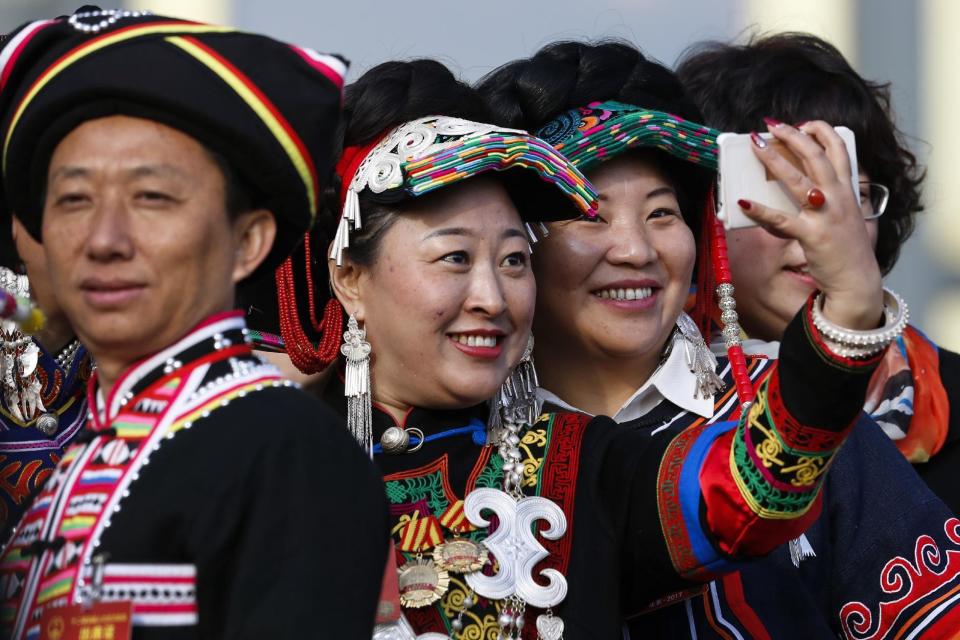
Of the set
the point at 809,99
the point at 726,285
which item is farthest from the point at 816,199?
the point at 809,99

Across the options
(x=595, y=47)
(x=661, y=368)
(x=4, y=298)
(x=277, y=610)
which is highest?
(x=595, y=47)

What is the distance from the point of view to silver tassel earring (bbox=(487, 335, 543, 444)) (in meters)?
2.91

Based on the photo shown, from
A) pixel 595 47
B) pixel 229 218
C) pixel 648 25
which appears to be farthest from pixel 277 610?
pixel 648 25

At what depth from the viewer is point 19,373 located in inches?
110

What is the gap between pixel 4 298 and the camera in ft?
6.43

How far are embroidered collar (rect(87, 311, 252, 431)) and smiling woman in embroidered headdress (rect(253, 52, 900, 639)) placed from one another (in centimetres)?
79

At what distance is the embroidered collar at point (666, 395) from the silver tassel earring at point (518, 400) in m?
0.15

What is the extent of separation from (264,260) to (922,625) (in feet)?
5.05

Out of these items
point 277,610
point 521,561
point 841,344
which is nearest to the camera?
point 277,610

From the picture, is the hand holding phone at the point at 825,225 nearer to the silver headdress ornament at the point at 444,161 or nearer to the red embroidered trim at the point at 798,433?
the red embroidered trim at the point at 798,433

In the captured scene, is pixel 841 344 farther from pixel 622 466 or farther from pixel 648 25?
pixel 648 25

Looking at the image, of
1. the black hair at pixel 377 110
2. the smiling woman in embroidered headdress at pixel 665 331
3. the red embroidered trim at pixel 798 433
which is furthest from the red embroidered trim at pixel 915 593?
the black hair at pixel 377 110

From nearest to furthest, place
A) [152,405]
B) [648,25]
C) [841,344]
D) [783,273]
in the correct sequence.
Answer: [152,405] → [841,344] → [783,273] → [648,25]

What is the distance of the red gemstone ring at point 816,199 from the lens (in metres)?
2.29
